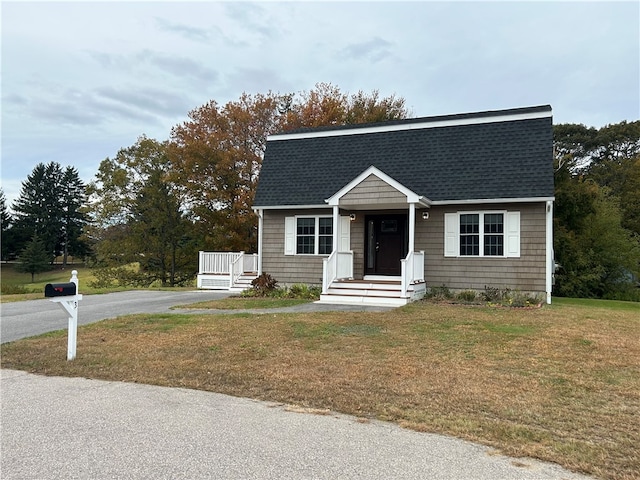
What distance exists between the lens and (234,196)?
1109 inches

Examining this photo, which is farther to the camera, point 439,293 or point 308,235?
point 308,235

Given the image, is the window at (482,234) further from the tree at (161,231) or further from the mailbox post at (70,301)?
the tree at (161,231)

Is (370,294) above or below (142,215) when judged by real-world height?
below

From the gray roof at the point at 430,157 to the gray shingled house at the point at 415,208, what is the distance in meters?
0.04

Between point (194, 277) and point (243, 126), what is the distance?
11043 millimetres

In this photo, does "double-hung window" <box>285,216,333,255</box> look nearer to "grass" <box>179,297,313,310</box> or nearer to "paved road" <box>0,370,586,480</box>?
"grass" <box>179,297,313,310</box>

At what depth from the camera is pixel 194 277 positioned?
32.0 m

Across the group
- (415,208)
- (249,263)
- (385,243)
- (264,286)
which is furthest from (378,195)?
(249,263)

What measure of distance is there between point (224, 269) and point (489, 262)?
1101cm

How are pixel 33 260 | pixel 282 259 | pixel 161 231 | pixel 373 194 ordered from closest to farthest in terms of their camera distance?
pixel 373 194, pixel 282 259, pixel 161 231, pixel 33 260

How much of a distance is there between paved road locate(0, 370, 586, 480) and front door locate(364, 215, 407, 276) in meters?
11.3

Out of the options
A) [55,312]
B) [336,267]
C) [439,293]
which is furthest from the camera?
[336,267]

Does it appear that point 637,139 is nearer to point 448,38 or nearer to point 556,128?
point 556,128

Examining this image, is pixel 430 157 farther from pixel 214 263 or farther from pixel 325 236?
pixel 214 263
